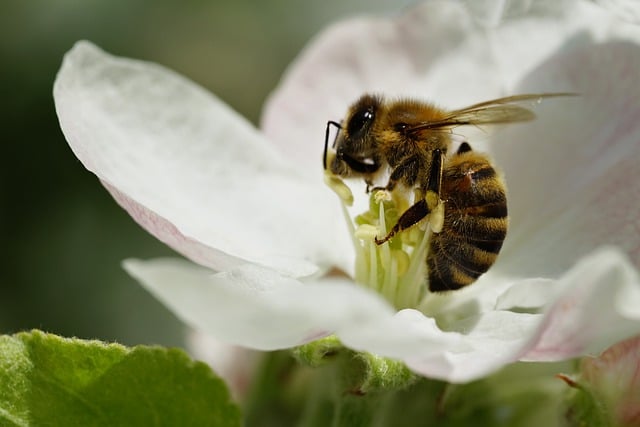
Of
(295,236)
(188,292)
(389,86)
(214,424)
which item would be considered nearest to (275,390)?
(295,236)

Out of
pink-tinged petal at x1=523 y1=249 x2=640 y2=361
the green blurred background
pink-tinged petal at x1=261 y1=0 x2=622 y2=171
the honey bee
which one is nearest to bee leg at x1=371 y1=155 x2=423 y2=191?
the honey bee

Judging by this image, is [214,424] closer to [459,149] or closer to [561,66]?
[459,149]

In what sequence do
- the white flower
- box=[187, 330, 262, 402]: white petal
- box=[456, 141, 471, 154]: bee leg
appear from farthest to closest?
box=[187, 330, 262, 402]: white petal → box=[456, 141, 471, 154]: bee leg → the white flower

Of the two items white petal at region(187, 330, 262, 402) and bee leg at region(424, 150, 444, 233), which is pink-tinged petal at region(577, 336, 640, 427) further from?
white petal at region(187, 330, 262, 402)

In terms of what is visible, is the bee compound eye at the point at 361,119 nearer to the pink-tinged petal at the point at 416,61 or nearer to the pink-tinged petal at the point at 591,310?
the pink-tinged petal at the point at 416,61

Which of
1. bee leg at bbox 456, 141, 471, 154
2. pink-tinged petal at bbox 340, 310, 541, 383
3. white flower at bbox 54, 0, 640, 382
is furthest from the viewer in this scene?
bee leg at bbox 456, 141, 471, 154

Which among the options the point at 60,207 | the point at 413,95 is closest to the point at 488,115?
the point at 413,95

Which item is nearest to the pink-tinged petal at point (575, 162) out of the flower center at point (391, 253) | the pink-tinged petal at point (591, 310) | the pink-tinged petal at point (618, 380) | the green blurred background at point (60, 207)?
the flower center at point (391, 253)
